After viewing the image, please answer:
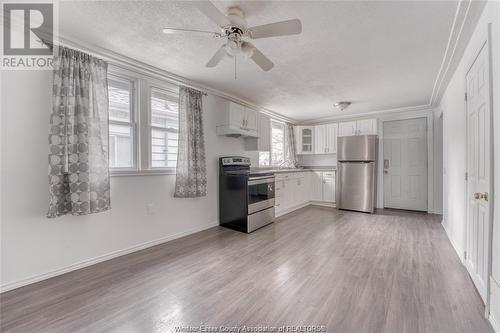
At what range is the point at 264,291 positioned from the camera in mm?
1948

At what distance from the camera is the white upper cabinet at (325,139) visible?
231 inches

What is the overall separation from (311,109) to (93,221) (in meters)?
4.74

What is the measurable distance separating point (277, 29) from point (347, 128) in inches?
179

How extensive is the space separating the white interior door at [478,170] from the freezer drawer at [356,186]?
2742mm

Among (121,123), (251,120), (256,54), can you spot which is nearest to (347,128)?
(251,120)

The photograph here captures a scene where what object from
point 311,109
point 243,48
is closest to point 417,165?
point 311,109

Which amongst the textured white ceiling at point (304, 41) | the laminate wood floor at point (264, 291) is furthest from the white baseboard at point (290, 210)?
the textured white ceiling at point (304, 41)

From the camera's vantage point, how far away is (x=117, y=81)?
9.22 ft

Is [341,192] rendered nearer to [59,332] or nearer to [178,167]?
[178,167]

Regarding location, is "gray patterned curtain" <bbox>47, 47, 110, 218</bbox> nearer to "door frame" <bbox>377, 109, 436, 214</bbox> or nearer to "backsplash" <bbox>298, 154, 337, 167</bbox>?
"backsplash" <bbox>298, 154, 337, 167</bbox>

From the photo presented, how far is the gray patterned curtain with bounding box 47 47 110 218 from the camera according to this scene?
7.04 ft

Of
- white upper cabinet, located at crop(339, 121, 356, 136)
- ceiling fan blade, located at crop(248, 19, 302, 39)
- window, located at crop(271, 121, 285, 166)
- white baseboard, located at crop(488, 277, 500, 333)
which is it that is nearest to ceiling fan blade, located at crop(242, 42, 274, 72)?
ceiling fan blade, located at crop(248, 19, 302, 39)

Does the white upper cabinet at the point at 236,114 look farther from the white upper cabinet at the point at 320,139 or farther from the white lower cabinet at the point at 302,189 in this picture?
the white upper cabinet at the point at 320,139
